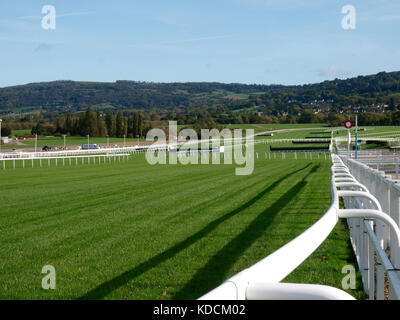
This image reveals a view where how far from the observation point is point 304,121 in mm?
175250

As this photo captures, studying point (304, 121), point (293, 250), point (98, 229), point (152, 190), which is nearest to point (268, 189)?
point (152, 190)

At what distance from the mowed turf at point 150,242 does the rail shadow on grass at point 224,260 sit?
1 centimetres

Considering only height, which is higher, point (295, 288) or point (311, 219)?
point (295, 288)

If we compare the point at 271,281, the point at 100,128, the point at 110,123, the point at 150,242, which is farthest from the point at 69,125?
the point at 271,281

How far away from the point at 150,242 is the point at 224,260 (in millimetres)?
1723

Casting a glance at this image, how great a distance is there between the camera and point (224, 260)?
6.65 meters

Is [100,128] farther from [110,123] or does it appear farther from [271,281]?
[271,281]

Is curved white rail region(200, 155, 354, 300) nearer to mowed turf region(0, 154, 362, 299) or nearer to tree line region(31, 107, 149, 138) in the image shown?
mowed turf region(0, 154, 362, 299)

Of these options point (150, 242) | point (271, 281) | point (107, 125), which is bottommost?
point (150, 242)

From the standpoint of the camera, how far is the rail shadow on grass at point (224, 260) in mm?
5355

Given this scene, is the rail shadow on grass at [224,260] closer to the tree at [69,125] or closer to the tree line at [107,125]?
the tree line at [107,125]
